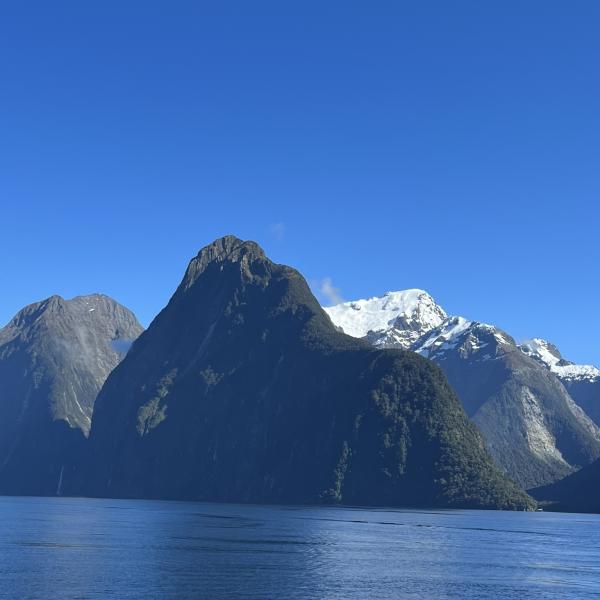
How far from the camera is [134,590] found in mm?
119688

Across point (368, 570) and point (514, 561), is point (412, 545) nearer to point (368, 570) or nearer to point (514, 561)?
point (514, 561)

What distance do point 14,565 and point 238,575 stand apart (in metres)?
29.8

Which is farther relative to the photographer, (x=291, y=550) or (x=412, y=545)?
(x=412, y=545)

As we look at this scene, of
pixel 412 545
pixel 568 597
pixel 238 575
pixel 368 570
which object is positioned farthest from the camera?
pixel 412 545

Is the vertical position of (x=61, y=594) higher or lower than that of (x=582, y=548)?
lower

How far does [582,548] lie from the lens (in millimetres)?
194000

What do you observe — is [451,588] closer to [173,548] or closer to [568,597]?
[568,597]

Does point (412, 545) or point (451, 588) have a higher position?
point (412, 545)

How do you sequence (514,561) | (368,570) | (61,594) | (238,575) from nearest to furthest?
(61,594)
(238,575)
(368,570)
(514,561)

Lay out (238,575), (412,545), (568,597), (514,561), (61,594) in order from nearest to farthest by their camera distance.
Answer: (61,594) → (568,597) → (238,575) → (514,561) → (412,545)

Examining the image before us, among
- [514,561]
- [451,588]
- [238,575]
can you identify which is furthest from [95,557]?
[514,561]

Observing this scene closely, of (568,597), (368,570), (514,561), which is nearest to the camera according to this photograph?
(568,597)

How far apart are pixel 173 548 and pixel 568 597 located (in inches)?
2651

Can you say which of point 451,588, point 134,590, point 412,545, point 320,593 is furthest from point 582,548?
point 134,590
